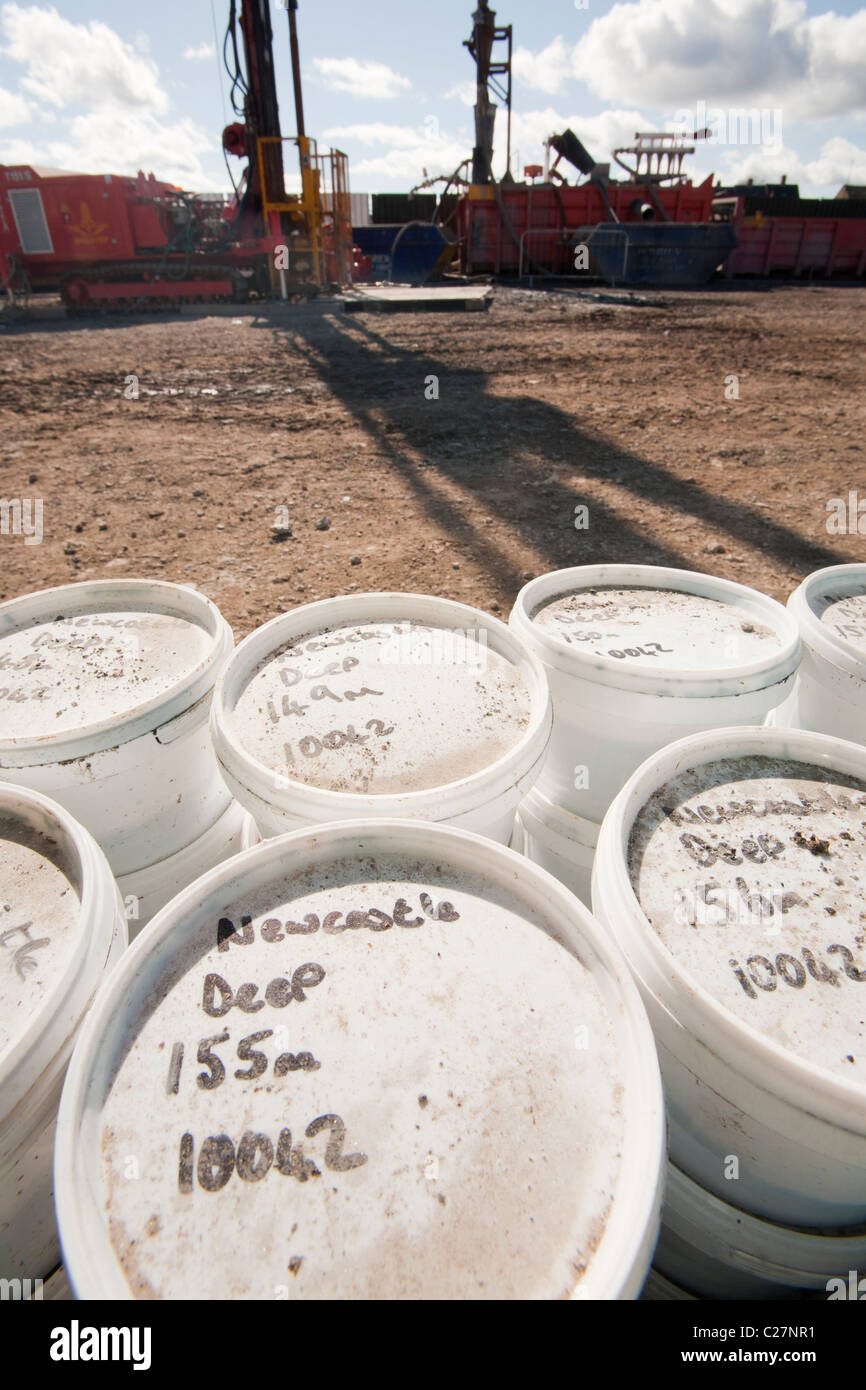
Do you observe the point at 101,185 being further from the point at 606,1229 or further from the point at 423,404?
the point at 606,1229

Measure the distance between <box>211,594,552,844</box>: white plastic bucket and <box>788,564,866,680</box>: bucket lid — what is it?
75 cm

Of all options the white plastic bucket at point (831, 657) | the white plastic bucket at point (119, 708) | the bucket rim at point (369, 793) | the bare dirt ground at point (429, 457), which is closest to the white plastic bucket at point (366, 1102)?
the bucket rim at point (369, 793)

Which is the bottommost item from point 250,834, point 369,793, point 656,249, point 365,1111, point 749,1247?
point 749,1247

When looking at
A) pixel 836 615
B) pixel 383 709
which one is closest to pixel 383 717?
pixel 383 709

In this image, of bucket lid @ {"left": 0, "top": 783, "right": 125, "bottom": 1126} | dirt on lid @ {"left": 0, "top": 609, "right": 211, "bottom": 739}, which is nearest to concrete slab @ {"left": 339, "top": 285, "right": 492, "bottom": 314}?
dirt on lid @ {"left": 0, "top": 609, "right": 211, "bottom": 739}

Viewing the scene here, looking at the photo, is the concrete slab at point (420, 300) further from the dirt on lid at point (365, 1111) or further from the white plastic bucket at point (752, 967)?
the dirt on lid at point (365, 1111)

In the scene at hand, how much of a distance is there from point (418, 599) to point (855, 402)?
7430 mm

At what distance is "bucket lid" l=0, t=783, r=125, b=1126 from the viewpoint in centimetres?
93

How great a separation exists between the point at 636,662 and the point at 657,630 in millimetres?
246

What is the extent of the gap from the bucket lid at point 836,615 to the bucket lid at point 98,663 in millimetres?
1490

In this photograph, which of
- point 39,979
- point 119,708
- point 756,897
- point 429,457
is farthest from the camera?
point 429,457

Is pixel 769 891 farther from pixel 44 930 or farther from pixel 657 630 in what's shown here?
pixel 44 930

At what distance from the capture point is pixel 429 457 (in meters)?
6.09

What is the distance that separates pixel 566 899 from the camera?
109 cm
